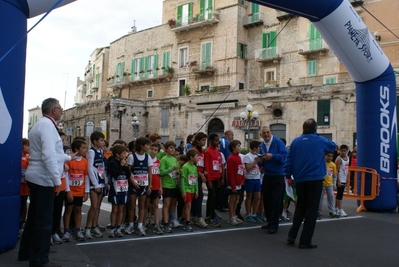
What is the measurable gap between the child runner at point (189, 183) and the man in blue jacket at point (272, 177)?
1319 mm

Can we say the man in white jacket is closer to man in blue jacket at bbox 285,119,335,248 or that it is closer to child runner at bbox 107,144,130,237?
child runner at bbox 107,144,130,237

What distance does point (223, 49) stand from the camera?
36188mm

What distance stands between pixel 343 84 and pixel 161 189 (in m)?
19.5

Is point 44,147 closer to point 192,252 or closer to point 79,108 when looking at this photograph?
point 192,252

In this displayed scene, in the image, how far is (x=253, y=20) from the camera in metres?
35.2

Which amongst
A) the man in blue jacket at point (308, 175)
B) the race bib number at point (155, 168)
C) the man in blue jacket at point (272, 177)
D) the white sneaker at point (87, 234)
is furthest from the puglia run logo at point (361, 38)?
the white sneaker at point (87, 234)

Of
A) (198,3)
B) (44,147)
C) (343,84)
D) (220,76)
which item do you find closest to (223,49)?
(220,76)

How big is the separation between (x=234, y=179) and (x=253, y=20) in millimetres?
28922

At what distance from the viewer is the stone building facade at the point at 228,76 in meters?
26.6

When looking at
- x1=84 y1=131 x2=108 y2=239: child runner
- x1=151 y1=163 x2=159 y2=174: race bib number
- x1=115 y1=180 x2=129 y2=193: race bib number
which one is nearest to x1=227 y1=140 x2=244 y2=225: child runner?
x1=151 y1=163 x2=159 y2=174: race bib number

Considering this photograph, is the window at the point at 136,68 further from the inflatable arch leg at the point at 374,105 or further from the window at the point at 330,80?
the inflatable arch leg at the point at 374,105

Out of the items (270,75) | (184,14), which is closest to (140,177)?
(270,75)

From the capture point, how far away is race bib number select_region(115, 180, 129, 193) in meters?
6.88

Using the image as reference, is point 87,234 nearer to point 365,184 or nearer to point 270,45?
point 365,184
